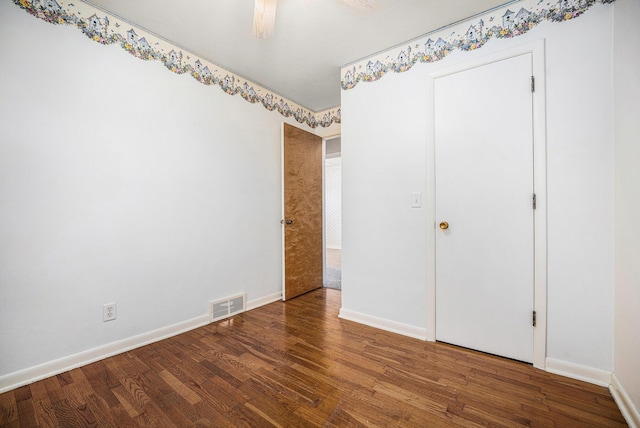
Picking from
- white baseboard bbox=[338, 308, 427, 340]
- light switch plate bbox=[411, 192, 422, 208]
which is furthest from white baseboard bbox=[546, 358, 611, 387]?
light switch plate bbox=[411, 192, 422, 208]

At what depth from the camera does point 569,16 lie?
1.62 m

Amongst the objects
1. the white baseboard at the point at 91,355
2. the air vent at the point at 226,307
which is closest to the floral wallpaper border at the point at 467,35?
the air vent at the point at 226,307

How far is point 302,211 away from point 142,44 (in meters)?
2.13

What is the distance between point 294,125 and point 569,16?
255 centimetres

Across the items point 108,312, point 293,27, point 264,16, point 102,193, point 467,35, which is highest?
point 293,27

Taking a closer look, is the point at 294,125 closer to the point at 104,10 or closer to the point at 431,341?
the point at 104,10

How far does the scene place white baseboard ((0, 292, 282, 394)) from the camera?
5.06 ft

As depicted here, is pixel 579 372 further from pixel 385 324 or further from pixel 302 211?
pixel 302 211

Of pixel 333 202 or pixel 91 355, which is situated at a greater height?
pixel 333 202

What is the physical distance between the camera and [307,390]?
59.8 inches

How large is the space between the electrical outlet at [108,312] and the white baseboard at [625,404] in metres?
3.02

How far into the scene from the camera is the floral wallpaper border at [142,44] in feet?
5.49

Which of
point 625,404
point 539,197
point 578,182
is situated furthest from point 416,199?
point 625,404

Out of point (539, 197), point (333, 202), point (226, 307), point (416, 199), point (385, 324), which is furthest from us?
point (333, 202)
